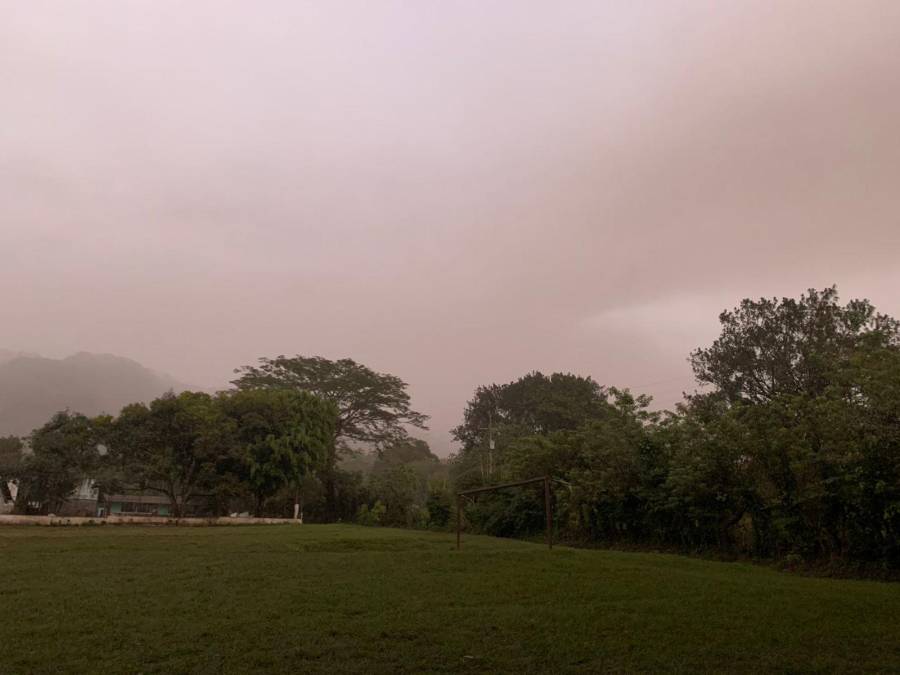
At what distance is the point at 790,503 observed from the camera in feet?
50.9

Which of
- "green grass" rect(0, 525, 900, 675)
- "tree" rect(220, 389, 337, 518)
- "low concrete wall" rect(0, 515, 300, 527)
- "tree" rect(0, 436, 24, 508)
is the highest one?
"tree" rect(220, 389, 337, 518)

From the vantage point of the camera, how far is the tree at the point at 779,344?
3133 cm

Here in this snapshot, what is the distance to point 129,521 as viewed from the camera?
30938mm

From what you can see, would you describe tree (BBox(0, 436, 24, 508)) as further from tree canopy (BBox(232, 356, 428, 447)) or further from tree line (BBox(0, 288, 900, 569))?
tree canopy (BBox(232, 356, 428, 447))

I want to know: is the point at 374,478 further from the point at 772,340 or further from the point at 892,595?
the point at 892,595

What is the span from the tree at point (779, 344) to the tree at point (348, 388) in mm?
22592

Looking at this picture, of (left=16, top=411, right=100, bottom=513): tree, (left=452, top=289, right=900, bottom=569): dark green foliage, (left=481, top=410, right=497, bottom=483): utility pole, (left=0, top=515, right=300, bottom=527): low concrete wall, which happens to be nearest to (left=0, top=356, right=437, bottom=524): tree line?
(left=16, top=411, right=100, bottom=513): tree

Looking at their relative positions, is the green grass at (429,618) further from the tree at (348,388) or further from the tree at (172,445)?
the tree at (348,388)

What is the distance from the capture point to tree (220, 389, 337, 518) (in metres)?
36.0

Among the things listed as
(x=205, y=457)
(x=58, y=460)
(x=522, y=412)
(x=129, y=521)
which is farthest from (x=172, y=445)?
(x=522, y=412)

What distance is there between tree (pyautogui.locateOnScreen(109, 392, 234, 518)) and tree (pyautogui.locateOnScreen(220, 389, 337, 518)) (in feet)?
5.00

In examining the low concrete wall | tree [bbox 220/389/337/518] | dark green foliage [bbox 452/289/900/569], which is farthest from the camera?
tree [bbox 220/389/337/518]

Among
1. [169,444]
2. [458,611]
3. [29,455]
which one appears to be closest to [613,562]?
[458,611]

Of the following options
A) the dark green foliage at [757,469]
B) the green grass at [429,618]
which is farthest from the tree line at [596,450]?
the green grass at [429,618]
